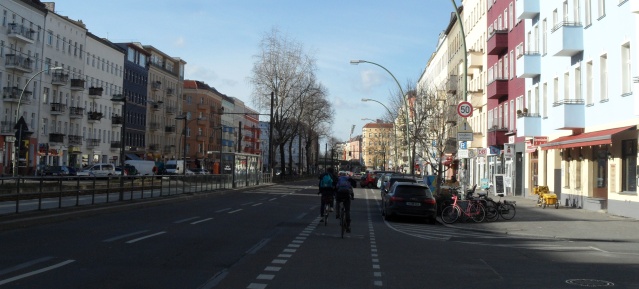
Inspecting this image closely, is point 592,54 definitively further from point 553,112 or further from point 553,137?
point 553,137

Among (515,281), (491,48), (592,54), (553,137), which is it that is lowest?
(515,281)

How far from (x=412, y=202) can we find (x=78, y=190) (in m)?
11.4

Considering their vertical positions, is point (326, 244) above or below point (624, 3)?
below

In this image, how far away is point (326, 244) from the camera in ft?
53.8

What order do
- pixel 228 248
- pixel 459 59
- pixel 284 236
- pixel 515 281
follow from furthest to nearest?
1. pixel 459 59
2. pixel 284 236
3. pixel 228 248
4. pixel 515 281

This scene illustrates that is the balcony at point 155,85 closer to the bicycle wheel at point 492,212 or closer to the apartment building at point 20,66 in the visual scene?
the apartment building at point 20,66

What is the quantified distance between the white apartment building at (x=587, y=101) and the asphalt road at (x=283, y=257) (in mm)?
8526

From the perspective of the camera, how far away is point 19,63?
6900 cm

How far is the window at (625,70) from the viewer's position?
2656 centimetres

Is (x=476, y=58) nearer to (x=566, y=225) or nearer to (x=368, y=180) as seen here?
(x=368, y=180)

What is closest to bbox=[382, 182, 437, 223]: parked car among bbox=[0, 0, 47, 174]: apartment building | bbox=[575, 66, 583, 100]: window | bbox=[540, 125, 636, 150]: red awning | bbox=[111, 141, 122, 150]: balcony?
bbox=[540, 125, 636, 150]: red awning

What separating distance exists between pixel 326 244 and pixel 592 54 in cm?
1885

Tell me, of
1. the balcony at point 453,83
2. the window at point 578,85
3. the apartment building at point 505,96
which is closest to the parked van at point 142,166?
the balcony at point 453,83

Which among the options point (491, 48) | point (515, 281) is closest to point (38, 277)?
point (515, 281)
